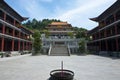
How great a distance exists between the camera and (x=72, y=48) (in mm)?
42656

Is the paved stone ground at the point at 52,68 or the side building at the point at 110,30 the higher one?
the side building at the point at 110,30

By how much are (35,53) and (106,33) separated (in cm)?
1933

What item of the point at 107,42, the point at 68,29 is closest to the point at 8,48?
the point at 107,42

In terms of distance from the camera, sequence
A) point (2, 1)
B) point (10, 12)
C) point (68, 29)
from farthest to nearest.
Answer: point (68, 29) → point (10, 12) → point (2, 1)

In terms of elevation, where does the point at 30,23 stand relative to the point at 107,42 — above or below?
above

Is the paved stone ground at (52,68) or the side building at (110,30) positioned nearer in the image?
the paved stone ground at (52,68)

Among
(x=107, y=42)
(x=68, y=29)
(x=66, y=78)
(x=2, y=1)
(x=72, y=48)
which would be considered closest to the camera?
(x=66, y=78)

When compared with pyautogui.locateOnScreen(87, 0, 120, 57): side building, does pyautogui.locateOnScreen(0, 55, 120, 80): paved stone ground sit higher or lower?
lower

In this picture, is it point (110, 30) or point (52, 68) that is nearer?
point (52, 68)

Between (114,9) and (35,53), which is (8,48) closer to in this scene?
(35,53)

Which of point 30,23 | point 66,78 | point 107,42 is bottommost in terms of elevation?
point 66,78

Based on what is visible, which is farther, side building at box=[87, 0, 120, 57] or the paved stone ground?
side building at box=[87, 0, 120, 57]

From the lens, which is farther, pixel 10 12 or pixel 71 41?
pixel 71 41

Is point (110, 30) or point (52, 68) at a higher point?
point (110, 30)
